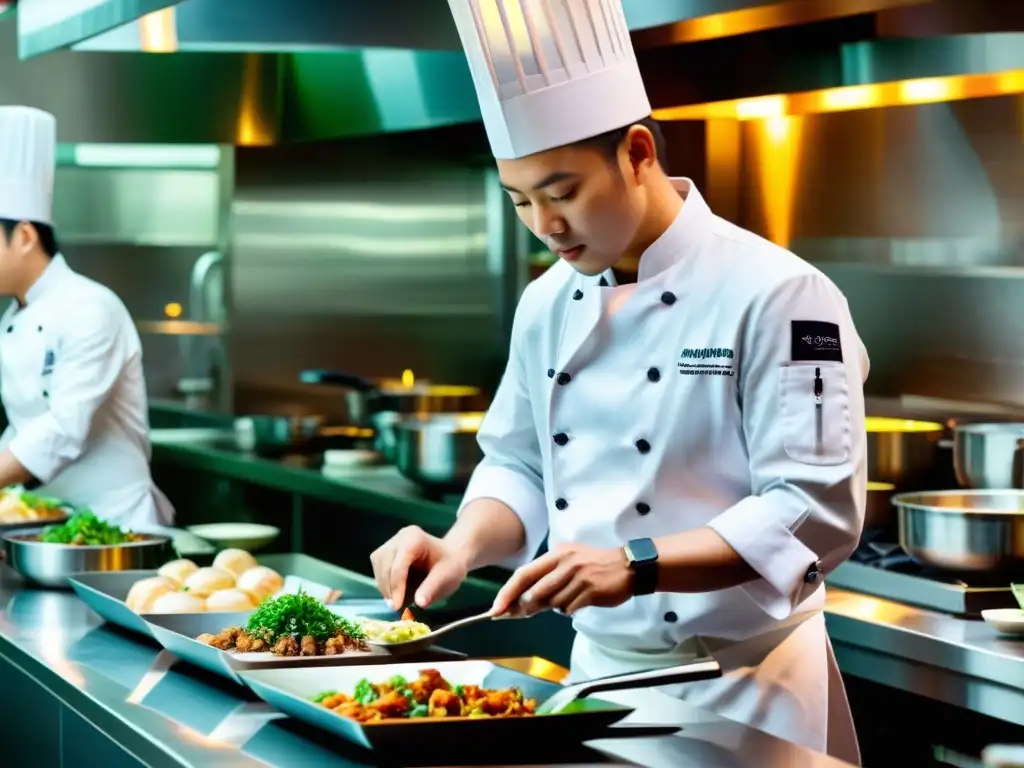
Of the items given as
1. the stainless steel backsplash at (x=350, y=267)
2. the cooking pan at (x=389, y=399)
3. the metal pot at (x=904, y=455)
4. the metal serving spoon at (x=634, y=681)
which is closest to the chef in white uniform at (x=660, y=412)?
the metal serving spoon at (x=634, y=681)

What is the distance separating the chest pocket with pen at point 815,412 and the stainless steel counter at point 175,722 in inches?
15.3

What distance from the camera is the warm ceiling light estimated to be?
12.4 ft

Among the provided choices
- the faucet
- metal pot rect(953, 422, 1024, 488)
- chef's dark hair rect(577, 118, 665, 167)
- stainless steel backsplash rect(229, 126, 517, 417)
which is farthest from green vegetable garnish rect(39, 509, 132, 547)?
the faucet

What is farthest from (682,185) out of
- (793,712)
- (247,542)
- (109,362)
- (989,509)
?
(109,362)

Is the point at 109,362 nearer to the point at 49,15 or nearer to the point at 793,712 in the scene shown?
the point at 49,15

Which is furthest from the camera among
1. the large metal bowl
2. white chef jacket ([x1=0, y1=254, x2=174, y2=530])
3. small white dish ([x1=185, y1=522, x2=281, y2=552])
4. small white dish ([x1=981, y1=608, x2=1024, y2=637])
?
white chef jacket ([x1=0, y1=254, x2=174, y2=530])

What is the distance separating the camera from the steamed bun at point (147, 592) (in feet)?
8.86

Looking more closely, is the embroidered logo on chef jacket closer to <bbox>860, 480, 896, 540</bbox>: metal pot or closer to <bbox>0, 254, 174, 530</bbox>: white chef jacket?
<bbox>860, 480, 896, 540</bbox>: metal pot

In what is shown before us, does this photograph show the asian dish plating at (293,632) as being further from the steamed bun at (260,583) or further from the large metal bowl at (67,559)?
the large metal bowl at (67,559)

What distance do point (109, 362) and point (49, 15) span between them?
Answer: 43.1 inches

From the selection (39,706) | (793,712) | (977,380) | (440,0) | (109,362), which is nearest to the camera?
(793,712)

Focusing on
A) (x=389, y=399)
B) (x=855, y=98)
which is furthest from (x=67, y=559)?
(x=389, y=399)

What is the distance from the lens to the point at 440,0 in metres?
3.34

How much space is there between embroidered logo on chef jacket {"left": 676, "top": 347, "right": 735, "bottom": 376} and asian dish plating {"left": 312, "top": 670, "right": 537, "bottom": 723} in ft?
1.90
